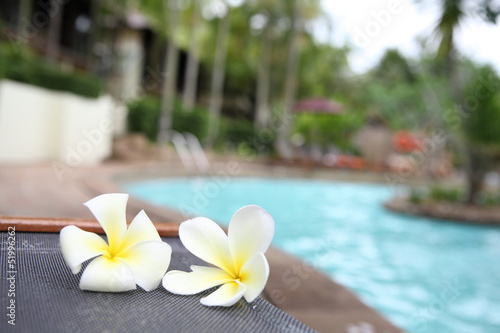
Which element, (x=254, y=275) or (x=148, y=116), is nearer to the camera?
(x=254, y=275)

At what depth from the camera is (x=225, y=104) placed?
24.5 m

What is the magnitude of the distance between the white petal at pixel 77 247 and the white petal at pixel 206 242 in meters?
0.17

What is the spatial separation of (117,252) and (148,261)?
3.6 inches

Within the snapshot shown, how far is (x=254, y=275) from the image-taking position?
86 cm

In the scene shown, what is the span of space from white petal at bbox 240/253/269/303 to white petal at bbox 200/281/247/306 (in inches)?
0.7

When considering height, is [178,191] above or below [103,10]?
below

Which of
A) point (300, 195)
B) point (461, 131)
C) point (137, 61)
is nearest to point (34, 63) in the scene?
point (300, 195)

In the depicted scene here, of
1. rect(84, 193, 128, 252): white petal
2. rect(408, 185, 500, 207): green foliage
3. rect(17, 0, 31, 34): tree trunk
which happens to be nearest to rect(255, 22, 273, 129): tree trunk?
rect(17, 0, 31, 34): tree trunk

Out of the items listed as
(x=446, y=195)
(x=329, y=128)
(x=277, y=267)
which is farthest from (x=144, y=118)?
(x=277, y=267)

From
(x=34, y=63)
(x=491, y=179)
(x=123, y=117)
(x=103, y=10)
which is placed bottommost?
(x=491, y=179)

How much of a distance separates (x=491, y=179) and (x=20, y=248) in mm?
22981

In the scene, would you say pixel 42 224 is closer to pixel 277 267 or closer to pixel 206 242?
pixel 206 242

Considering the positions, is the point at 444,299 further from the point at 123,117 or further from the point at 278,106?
the point at 278,106

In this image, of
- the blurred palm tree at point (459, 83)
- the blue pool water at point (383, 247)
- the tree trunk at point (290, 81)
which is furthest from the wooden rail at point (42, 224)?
the tree trunk at point (290, 81)
